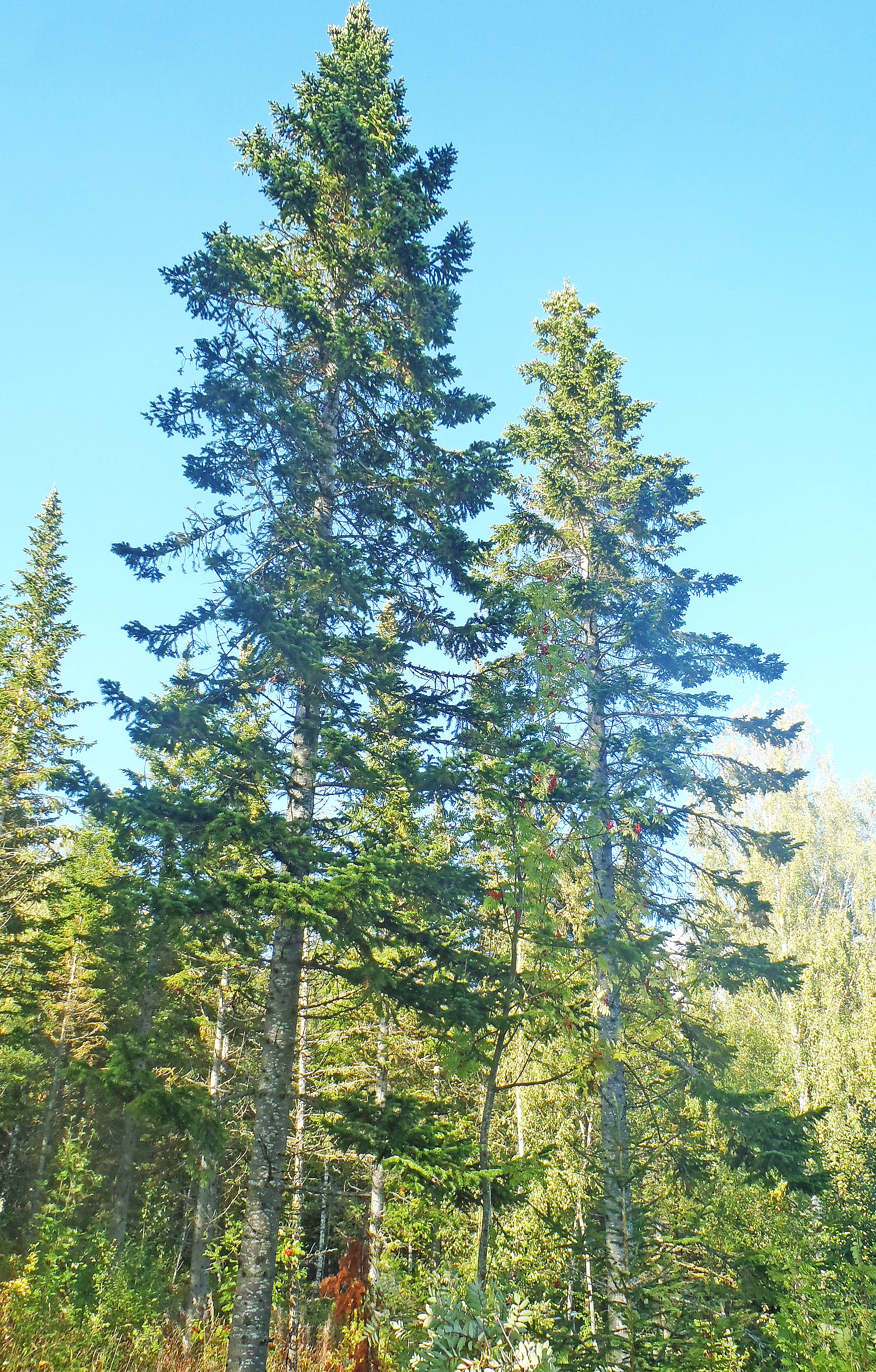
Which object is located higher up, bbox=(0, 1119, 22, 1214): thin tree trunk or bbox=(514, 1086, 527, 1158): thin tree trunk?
bbox=(514, 1086, 527, 1158): thin tree trunk

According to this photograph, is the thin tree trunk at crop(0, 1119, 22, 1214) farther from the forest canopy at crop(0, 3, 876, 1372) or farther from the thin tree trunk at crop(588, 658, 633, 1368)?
the thin tree trunk at crop(588, 658, 633, 1368)

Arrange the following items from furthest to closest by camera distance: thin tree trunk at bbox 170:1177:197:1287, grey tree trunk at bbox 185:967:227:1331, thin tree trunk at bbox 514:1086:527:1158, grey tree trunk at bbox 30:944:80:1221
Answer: thin tree trunk at bbox 170:1177:197:1287
grey tree trunk at bbox 30:944:80:1221
thin tree trunk at bbox 514:1086:527:1158
grey tree trunk at bbox 185:967:227:1331

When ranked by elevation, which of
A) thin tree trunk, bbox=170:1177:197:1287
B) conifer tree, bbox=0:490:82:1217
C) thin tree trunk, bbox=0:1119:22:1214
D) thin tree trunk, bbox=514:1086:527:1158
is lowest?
thin tree trunk, bbox=170:1177:197:1287

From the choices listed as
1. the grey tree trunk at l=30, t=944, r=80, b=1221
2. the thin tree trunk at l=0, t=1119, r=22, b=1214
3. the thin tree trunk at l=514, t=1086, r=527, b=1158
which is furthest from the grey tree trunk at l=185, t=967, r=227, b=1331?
the thin tree trunk at l=0, t=1119, r=22, b=1214

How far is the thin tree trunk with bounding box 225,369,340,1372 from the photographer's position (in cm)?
748

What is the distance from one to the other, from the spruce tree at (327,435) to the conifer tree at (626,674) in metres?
2.46

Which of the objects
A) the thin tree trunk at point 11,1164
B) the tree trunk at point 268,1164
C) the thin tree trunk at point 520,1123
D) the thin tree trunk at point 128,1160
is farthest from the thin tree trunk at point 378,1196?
the thin tree trunk at point 11,1164

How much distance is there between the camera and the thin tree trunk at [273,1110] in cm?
748

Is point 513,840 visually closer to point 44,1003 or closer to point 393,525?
point 393,525

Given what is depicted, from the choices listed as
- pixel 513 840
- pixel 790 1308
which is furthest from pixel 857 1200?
pixel 513 840

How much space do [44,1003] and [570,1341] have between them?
19064 millimetres

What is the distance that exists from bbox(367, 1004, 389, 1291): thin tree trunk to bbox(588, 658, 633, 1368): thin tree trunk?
4.57 meters

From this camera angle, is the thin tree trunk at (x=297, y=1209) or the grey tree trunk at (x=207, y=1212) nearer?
the thin tree trunk at (x=297, y=1209)

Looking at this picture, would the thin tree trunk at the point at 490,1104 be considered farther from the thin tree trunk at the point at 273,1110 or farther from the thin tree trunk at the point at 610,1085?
the thin tree trunk at the point at 273,1110
